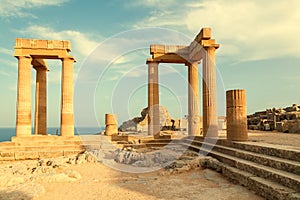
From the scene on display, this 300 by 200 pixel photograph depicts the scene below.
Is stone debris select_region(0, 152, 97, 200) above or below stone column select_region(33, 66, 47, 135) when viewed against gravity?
below

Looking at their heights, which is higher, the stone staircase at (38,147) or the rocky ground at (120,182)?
the stone staircase at (38,147)

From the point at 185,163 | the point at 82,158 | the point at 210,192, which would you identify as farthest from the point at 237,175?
the point at 82,158

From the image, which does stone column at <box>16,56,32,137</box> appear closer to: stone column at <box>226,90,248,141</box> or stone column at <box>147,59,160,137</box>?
stone column at <box>147,59,160,137</box>

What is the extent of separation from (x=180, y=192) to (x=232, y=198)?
150cm

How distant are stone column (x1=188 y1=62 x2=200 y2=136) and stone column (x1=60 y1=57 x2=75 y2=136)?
9.01 m

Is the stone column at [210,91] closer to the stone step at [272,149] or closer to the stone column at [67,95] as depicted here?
the stone step at [272,149]

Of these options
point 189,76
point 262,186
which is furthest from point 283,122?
point 262,186

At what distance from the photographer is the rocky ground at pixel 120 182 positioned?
22.1 ft

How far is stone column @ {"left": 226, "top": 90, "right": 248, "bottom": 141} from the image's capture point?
11156 mm

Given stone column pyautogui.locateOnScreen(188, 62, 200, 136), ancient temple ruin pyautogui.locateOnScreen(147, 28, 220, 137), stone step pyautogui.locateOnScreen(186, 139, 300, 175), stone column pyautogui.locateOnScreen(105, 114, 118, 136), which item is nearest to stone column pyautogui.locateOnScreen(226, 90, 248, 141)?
stone step pyautogui.locateOnScreen(186, 139, 300, 175)

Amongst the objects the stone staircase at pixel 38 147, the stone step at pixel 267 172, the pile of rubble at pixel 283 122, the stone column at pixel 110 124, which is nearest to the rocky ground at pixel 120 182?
the stone step at pixel 267 172

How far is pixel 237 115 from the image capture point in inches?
448

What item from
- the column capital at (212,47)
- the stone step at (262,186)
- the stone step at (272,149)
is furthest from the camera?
the column capital at (212,47)

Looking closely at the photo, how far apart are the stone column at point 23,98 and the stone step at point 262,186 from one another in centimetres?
1443
